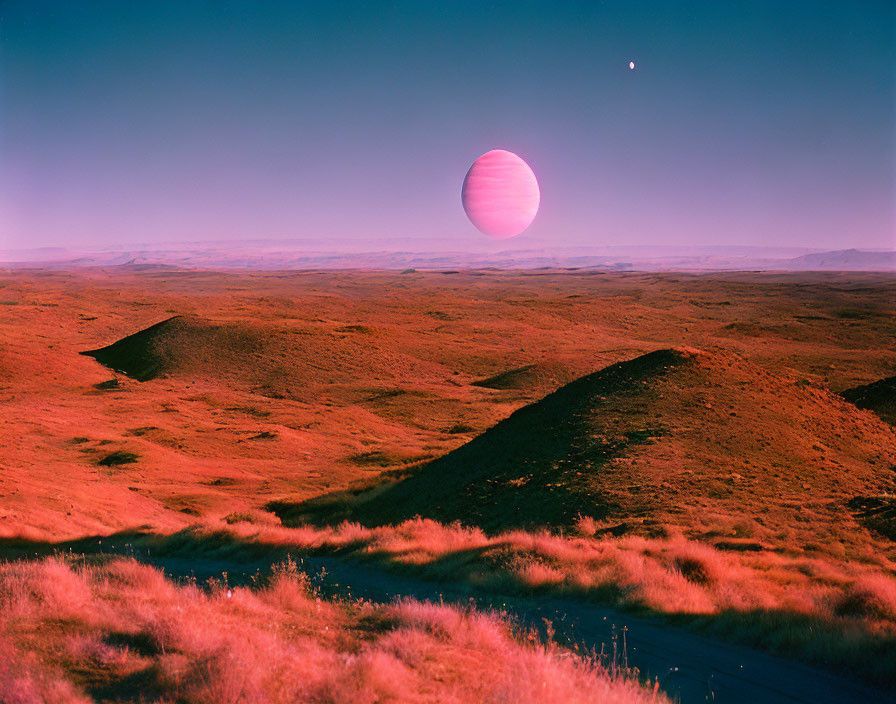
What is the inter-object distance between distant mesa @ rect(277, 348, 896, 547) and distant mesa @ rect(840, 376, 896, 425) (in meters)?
4.05

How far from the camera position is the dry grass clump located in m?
6.02

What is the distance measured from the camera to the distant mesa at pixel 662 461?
16844mm

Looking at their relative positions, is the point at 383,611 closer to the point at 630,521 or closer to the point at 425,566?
the point at 425,566

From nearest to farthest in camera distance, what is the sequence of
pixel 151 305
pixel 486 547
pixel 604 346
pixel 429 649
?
1. pixel 429 649
2. pixel 486 547
3. pixel 604 346
4. pixel 151 305

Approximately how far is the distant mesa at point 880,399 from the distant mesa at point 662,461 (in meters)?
4.05

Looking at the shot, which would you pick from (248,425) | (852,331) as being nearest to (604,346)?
(852,331)

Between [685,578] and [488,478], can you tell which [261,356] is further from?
[685,578]

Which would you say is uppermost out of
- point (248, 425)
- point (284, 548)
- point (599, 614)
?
point (599, 614)

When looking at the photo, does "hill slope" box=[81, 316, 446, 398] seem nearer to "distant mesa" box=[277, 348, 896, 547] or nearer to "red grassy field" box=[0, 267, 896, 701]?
"red grassy field" box=[0, 267, 896, 701]

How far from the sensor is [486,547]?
13195 millimetres

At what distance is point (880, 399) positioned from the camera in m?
29.9

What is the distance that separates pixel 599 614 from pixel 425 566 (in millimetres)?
3884

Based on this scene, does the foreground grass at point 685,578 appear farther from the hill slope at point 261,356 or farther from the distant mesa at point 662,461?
the hill slope at point 261,356

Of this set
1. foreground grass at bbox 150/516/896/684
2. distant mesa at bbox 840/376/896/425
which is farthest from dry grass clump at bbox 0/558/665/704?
distant mesa at bbox 840/376/896/425
